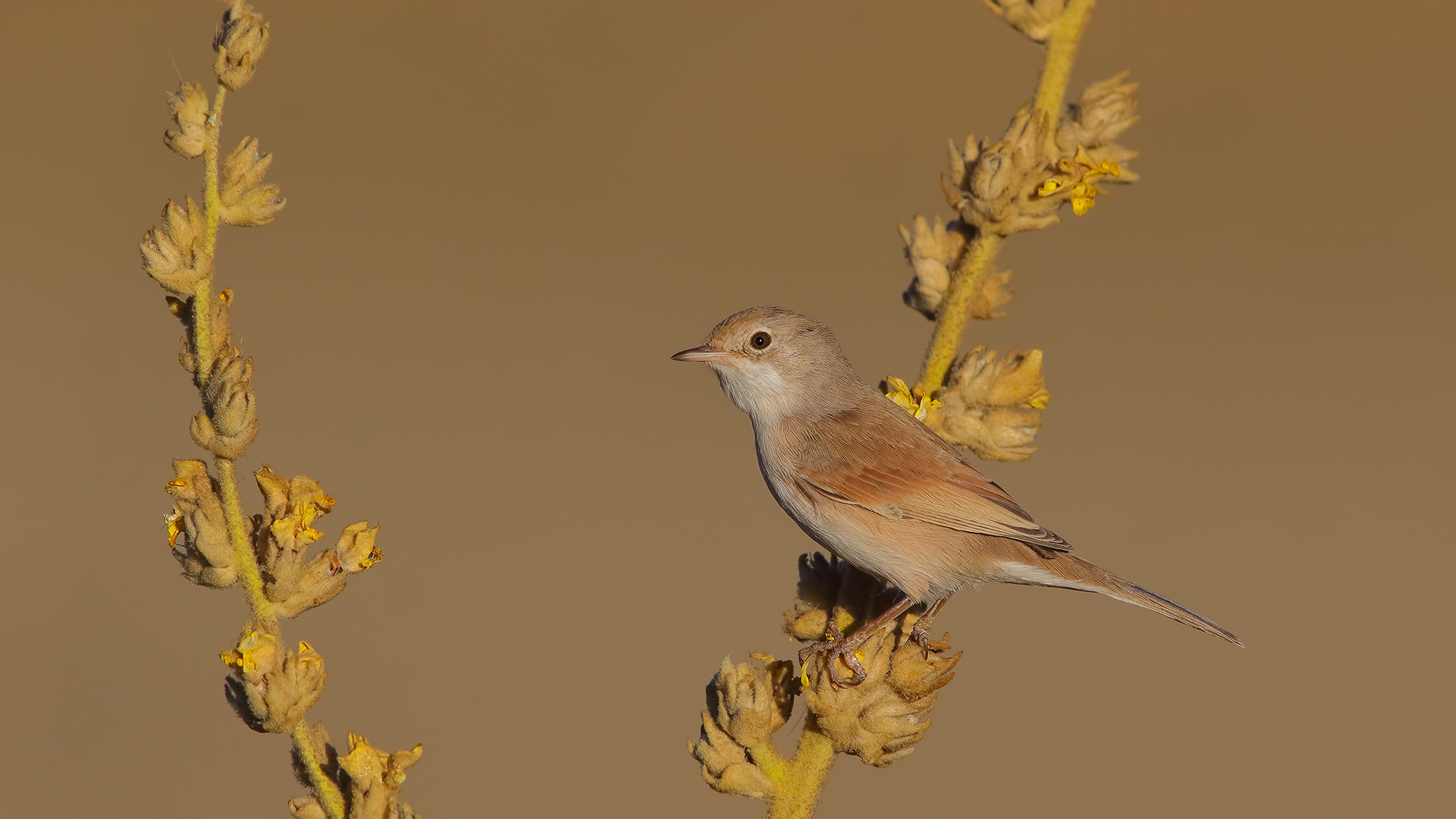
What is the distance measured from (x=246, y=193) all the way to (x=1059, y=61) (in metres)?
2.01

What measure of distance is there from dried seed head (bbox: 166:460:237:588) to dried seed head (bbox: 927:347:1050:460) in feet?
6.13

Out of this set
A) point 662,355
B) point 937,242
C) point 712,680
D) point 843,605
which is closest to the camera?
point 712,680

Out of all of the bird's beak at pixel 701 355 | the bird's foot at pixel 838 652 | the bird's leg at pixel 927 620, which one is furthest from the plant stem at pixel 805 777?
the bird's beak at pixel 701 355

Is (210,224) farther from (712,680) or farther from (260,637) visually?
(712,680)

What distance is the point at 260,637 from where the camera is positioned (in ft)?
6.31

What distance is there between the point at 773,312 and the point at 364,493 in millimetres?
5624

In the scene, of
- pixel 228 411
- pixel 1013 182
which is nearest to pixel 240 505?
pixel 228 411

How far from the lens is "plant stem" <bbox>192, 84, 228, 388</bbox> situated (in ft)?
5.99

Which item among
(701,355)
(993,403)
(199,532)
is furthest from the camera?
(701,355)

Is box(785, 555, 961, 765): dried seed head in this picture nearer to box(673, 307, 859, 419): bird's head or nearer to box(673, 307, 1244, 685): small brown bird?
box(673, 307, 1244, 685): small brown bird

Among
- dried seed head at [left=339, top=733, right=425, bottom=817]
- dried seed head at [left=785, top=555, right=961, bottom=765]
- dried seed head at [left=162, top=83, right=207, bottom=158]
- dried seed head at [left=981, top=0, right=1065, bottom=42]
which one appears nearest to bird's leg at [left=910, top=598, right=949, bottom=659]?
dried seed head at [left=785, top=555, right=961, bottom=765]

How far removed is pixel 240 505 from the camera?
1931 millimetres

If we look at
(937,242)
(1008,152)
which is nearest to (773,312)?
(937,242)

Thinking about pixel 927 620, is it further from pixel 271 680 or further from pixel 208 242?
pixel 208 242
